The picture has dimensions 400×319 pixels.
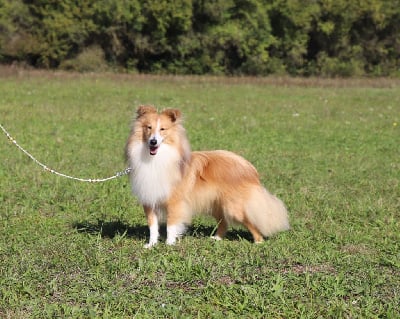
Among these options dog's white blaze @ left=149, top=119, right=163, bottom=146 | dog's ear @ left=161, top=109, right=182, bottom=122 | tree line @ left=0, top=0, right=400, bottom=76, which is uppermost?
dog's ear @ left=161, top=109, right=182, bottom=122

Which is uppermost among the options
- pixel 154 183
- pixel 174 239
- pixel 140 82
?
pixel 154 183

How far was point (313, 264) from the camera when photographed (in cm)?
452

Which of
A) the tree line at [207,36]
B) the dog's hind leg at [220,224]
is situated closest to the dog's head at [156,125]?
the dog's hind leg at [220,224]

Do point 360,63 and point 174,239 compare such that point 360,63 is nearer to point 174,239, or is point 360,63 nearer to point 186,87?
point 186,87

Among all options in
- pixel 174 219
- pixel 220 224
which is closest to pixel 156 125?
pixel 174 219

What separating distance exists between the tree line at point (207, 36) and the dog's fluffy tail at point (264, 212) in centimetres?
3013

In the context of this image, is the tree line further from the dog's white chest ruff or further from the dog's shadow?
the dog's white chest ruff

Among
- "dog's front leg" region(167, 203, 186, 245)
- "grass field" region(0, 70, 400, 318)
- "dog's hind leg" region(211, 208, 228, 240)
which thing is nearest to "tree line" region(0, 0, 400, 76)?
"grass field" region(0, 70, 400, 318)

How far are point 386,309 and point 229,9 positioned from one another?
34222mm

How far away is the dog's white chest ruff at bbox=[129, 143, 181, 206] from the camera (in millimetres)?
4945

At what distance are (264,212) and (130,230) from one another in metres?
1.42

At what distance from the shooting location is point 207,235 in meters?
5.61

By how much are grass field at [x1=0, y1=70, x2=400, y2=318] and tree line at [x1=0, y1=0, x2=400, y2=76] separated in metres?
21.6

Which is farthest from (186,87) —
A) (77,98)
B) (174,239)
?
(174,239)
